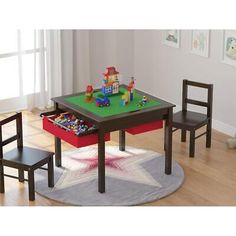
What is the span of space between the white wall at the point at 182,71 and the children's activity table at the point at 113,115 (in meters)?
1.23

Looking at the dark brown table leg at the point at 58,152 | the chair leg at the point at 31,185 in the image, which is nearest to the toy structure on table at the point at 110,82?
the dark brown table leg at the point at 58,152

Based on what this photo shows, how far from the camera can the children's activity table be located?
3.74 meters

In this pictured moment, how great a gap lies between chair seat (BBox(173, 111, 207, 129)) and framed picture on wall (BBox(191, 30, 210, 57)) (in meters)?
0.83

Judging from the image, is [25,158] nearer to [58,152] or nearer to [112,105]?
[58,152]

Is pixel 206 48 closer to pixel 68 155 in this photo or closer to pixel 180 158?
pixel 180 158

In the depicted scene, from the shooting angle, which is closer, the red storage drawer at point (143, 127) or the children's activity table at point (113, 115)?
the children's activity table at point (113, 115)

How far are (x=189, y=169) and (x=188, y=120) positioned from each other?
0.50 metres

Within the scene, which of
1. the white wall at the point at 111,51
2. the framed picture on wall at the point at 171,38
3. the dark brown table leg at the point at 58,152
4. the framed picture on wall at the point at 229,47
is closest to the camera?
the dark brown table leg at the point at 58,152

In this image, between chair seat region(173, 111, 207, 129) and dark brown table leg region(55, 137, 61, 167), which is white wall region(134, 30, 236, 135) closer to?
chair seat region(173, 111, 207, 129)

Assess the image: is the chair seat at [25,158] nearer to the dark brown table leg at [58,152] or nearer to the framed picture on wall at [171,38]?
the dark brown table leg at [58,152]

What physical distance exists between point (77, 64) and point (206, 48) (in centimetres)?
173

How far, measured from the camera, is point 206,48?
522 centimetres

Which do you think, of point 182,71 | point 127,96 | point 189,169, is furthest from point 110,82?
point 182,71

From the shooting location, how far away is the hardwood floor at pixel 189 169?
3828 mm
